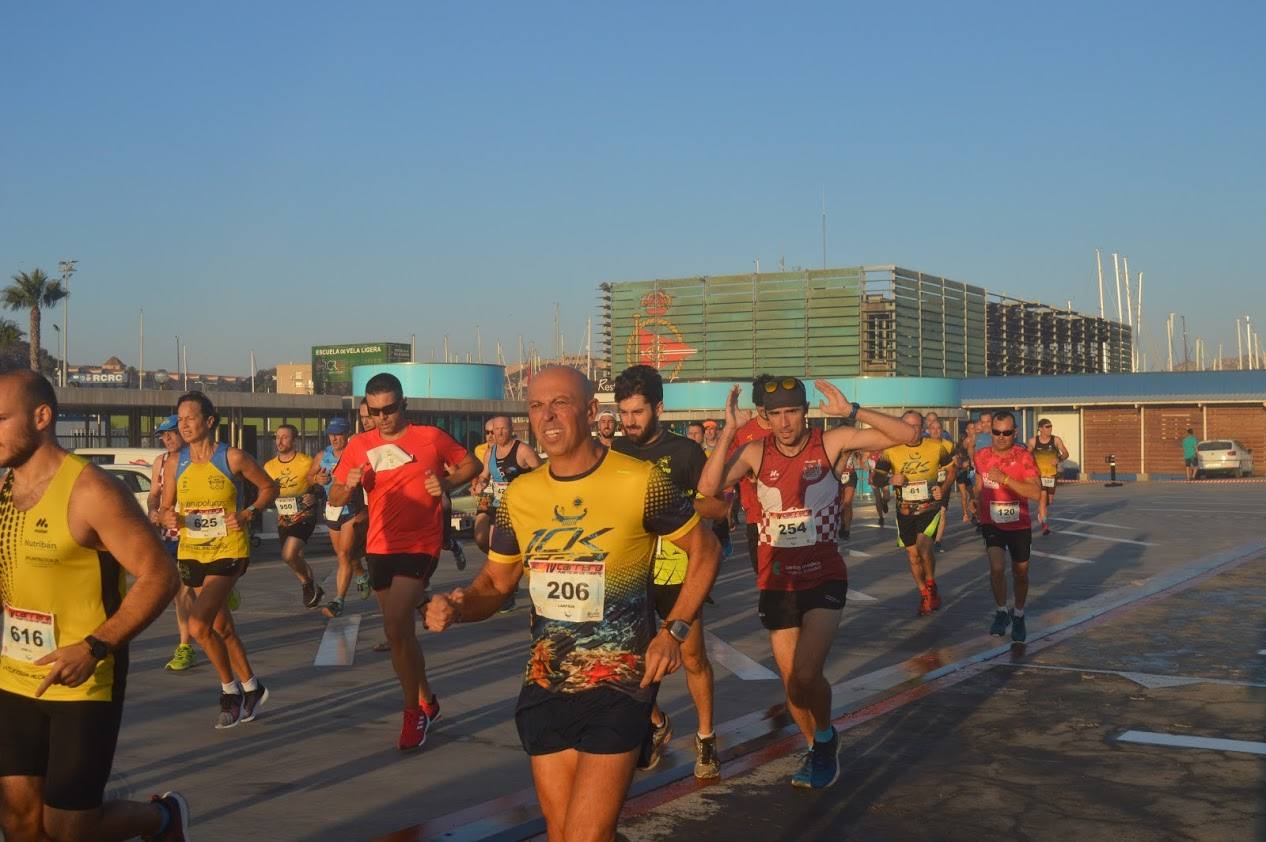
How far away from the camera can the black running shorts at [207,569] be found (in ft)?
28.1

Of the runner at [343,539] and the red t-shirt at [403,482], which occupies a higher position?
the red t-shirt at [403,482]

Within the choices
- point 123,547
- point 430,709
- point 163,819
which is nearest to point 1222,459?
point 430,709

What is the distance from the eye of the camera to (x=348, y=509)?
14.1 m

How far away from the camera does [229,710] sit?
8188mm

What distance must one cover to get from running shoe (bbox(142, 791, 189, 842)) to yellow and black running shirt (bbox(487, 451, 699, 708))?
4.97 ft

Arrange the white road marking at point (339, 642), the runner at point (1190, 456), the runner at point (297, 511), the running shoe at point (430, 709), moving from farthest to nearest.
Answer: the runner at point (1190, 456)
the runner at point (297, 511)
the white road marking at point (339, 642)
the running shoe at point (430, 709)

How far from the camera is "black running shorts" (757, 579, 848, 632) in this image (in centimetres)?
693

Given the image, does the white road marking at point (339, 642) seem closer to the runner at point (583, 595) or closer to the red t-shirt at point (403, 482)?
the red t-shirt at point (403, 482)

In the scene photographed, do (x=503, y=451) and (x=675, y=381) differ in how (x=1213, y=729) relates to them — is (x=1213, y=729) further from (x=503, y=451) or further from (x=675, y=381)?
(x=675, y=381)

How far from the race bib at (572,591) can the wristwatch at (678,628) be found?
0.23m

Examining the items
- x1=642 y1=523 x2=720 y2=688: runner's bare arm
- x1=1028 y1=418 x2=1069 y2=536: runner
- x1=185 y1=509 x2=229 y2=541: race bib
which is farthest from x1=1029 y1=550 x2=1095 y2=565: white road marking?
x1=642 y1=523 x2=720 y2=688: runner's bare arm

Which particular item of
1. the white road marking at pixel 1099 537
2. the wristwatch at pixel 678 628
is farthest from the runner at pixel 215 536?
the white road marking at pixel 1099 537

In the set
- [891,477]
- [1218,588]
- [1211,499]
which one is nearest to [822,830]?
[891,477]

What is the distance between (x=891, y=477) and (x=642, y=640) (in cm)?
1005
